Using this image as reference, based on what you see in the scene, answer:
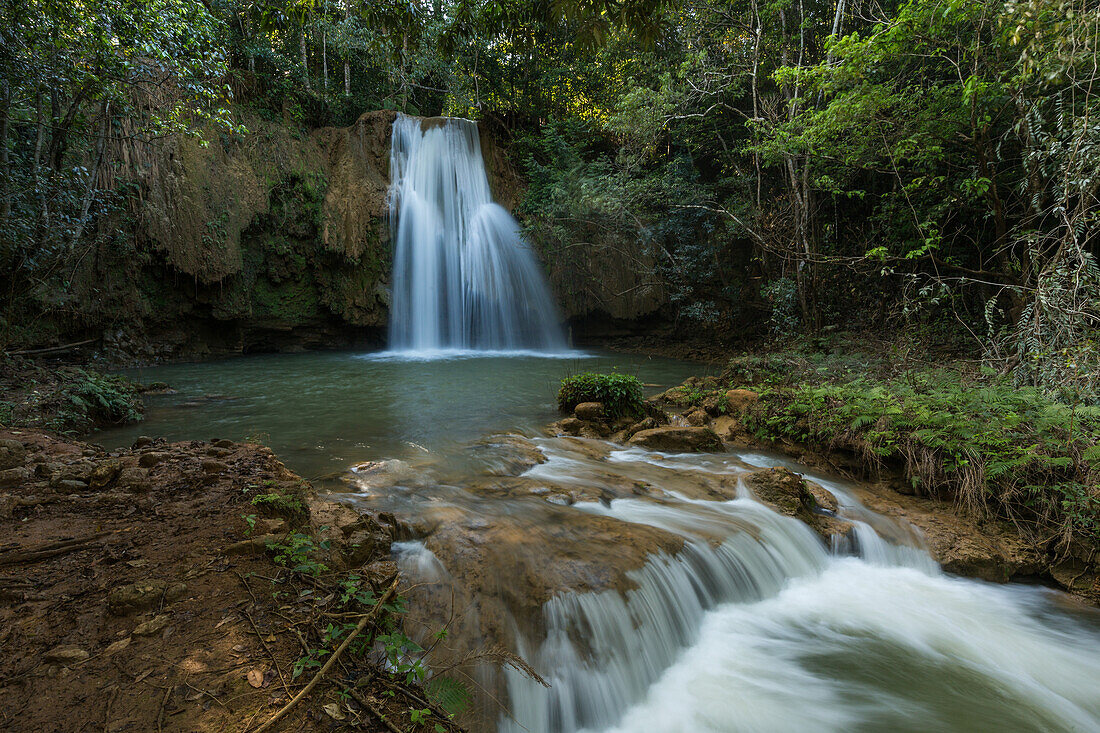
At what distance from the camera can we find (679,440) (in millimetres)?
5895

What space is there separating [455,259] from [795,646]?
15.1 meters

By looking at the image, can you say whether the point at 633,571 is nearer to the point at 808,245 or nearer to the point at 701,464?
the point at 701,464

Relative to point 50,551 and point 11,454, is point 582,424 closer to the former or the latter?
point 50,551

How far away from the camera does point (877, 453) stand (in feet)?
16.2

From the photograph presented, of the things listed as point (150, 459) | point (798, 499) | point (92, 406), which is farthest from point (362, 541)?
point (92, 406)

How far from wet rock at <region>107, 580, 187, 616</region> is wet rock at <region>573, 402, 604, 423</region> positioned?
518 centimetres

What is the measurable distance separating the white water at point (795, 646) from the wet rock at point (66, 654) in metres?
1.72

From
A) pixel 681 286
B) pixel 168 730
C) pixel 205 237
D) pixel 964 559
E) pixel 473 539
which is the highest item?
pixel 205 237

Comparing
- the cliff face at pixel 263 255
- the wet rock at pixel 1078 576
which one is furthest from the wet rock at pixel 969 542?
the cliff face at pixel 263 255


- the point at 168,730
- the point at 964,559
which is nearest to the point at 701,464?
the point at 964,559

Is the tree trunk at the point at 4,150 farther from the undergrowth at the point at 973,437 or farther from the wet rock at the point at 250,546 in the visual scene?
the undergrowth at the point at 973,437

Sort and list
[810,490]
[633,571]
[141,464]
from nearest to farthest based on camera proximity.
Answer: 1. [633,571]
2. [141,464]
3. [810,490]

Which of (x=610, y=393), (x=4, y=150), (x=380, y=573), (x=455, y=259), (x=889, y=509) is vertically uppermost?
(x=4, y=150)

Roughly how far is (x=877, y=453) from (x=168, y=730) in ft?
18.5
